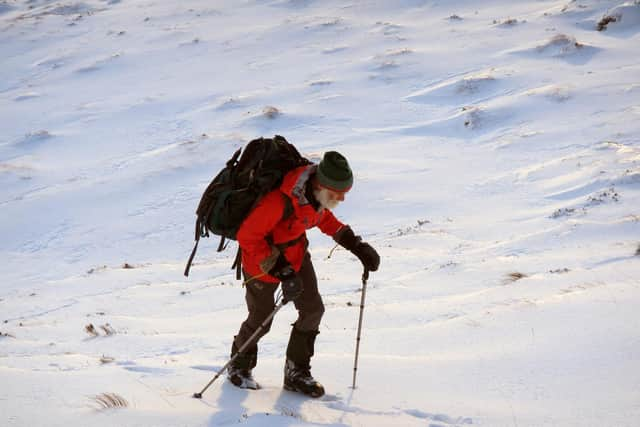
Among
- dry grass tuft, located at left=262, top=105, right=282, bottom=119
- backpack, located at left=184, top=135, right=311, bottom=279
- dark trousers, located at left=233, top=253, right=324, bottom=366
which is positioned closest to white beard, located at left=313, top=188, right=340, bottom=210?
backpack, located at left=184, top=135, right=311, bottom=279

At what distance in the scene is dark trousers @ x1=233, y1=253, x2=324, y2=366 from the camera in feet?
15.2

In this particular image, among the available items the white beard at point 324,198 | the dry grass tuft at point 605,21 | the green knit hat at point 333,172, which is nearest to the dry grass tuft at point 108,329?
the white beard at point 324,198

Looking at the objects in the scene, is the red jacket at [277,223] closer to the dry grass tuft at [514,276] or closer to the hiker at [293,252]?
the hiker at [293,252]

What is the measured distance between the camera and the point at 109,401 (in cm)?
407

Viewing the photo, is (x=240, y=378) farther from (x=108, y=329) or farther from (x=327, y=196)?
(x=108, y=329)

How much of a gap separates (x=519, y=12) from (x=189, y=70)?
14.1 metres

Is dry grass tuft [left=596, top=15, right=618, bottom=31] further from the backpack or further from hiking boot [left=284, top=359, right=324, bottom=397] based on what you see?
hiking boot [left=284, top=359, right=324, bottom=397]

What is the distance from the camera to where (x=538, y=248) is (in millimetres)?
8234

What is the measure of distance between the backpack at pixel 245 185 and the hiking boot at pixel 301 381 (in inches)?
51.9

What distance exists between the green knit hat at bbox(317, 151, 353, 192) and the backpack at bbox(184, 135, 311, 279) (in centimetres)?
32

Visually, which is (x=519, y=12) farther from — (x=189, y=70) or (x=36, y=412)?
(x=36, y=412)

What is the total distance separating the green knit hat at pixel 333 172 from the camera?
4.05m

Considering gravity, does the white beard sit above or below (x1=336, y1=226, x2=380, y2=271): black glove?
above

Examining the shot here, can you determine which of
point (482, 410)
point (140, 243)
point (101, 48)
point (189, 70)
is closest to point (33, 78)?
point (101, 48)
